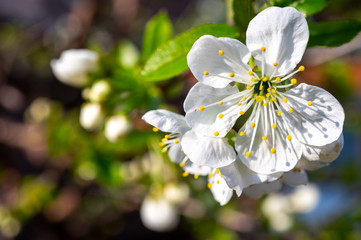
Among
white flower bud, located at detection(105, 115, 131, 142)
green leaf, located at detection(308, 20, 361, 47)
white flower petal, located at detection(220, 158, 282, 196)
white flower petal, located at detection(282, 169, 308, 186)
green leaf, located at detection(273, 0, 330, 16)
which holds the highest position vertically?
green leaf, located at detection(273, 0, 330, 16)

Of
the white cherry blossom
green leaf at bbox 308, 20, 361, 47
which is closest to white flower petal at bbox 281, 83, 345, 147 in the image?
the white cherry blossom

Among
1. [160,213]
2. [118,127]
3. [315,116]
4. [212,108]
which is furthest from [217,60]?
[160,213]

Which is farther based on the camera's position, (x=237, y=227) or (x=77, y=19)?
(x=77, y=19)

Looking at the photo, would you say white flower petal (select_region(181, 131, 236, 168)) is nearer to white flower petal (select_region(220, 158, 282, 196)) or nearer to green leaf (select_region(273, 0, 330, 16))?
white flower petal (select_region(220, 158, 282, 196))

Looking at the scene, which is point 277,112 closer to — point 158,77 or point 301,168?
→ point 301,168

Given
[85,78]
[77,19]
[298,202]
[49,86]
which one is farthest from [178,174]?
[49,86]

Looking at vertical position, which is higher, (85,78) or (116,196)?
(85,78)

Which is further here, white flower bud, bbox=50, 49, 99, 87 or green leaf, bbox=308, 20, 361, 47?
white flower bud, bbox=50, 49, 99, 87

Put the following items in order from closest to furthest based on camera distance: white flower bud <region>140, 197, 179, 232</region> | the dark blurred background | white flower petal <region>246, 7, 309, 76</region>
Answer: white flower petal <region>246, 7, 309, 76</region>, white flower bud <region>140, 197, 179, 232</region>, the dark blurred background
